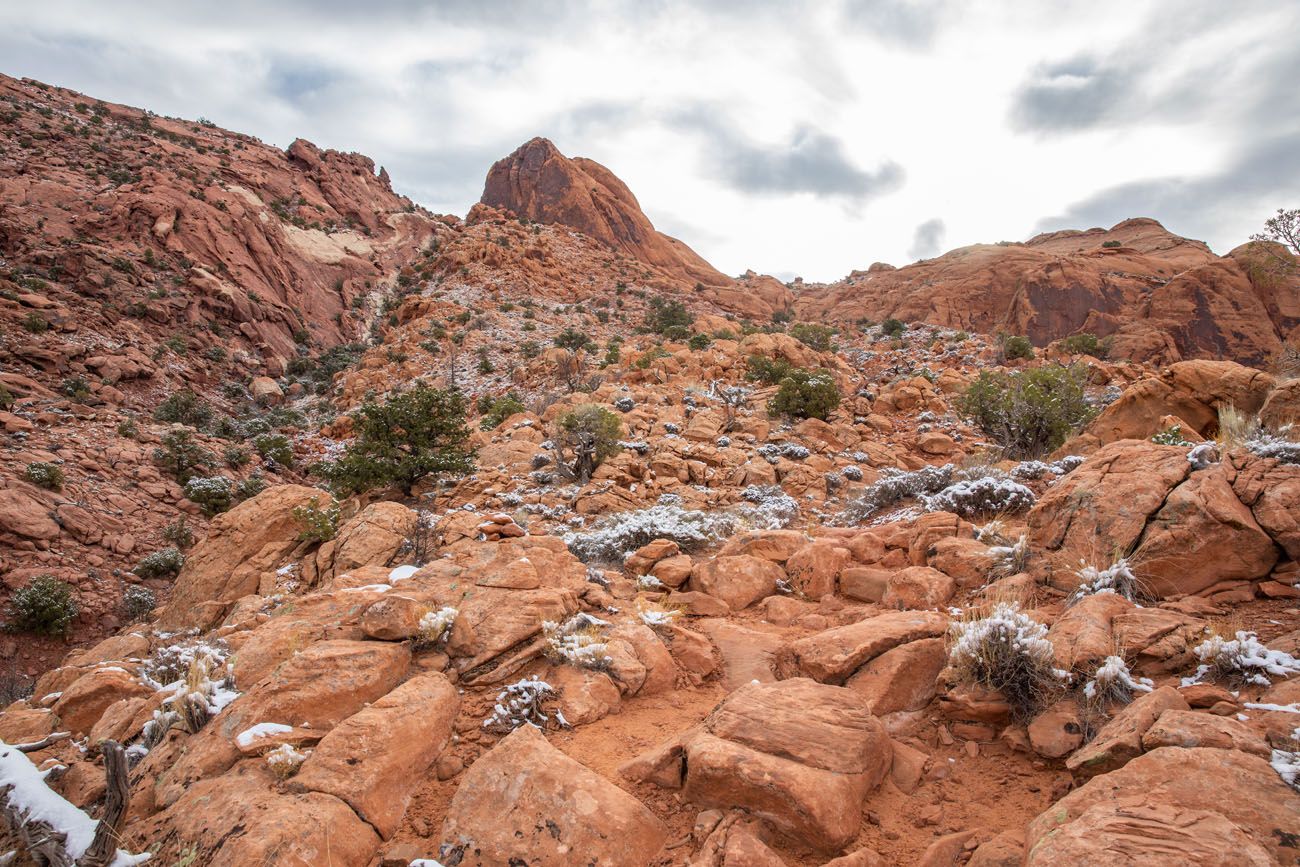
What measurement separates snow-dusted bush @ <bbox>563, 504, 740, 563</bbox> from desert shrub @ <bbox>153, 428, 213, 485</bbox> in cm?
1130

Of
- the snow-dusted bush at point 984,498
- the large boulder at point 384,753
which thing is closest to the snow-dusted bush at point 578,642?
the large boulder at point 384,753

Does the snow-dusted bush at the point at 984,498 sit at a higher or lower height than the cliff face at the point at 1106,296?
lower

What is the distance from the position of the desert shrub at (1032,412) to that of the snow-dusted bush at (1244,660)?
8.36m

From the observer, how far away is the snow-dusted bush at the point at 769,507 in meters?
8.97

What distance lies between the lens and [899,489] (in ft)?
29.1

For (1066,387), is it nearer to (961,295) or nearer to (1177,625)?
(1177,625)

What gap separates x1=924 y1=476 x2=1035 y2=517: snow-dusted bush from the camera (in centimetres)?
667

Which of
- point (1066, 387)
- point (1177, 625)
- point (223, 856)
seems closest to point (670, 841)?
point (223, 856)

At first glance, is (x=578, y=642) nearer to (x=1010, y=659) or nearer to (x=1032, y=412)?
(x=1010, y=659)

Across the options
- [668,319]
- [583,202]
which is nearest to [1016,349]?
[668,319]

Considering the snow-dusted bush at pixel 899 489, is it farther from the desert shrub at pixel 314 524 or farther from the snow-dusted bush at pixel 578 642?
the desert shrub at pixel 314 524

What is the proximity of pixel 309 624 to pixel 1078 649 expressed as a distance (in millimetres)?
5142

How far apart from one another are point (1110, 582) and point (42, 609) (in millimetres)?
14150

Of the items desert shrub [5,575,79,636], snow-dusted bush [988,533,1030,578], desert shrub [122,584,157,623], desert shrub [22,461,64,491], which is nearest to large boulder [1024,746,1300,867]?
snow-dusted bush [988,533,1030,578]
